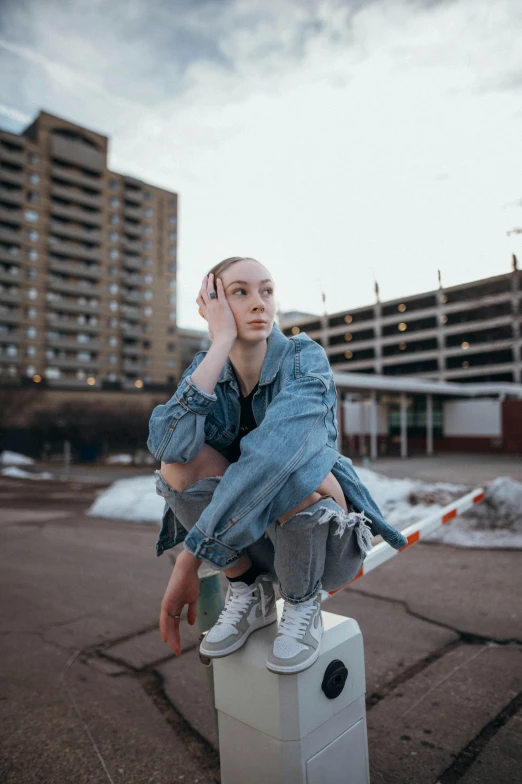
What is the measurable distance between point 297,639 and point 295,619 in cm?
6

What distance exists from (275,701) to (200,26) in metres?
5.60

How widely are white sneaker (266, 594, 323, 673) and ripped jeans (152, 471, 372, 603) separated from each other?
0.11ft

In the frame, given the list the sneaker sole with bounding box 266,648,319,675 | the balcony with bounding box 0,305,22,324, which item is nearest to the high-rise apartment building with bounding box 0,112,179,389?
the balcony with bounding box 0,305,22,324

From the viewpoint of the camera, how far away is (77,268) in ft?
Result: 194

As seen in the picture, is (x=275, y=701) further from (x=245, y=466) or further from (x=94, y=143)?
(x=94, y=143)

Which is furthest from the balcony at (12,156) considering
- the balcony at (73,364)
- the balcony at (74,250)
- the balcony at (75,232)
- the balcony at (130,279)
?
the balcony at (73,364)

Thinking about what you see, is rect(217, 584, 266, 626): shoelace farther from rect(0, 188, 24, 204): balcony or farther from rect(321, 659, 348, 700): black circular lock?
rect(0, 188, 24, 204): balcony

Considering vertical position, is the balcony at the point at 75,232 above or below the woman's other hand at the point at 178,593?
above

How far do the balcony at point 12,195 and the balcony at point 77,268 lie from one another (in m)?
7.40

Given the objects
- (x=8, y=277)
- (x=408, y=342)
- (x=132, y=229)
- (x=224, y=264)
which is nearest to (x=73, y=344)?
(x=8, y=277)

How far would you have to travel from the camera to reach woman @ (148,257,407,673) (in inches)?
49.4

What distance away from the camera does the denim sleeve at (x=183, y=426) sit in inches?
52.8

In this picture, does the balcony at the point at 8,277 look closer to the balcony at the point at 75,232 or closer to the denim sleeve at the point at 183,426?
the balcony at the point at 75,232

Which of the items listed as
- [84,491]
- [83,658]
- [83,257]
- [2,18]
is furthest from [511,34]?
[83,257]
